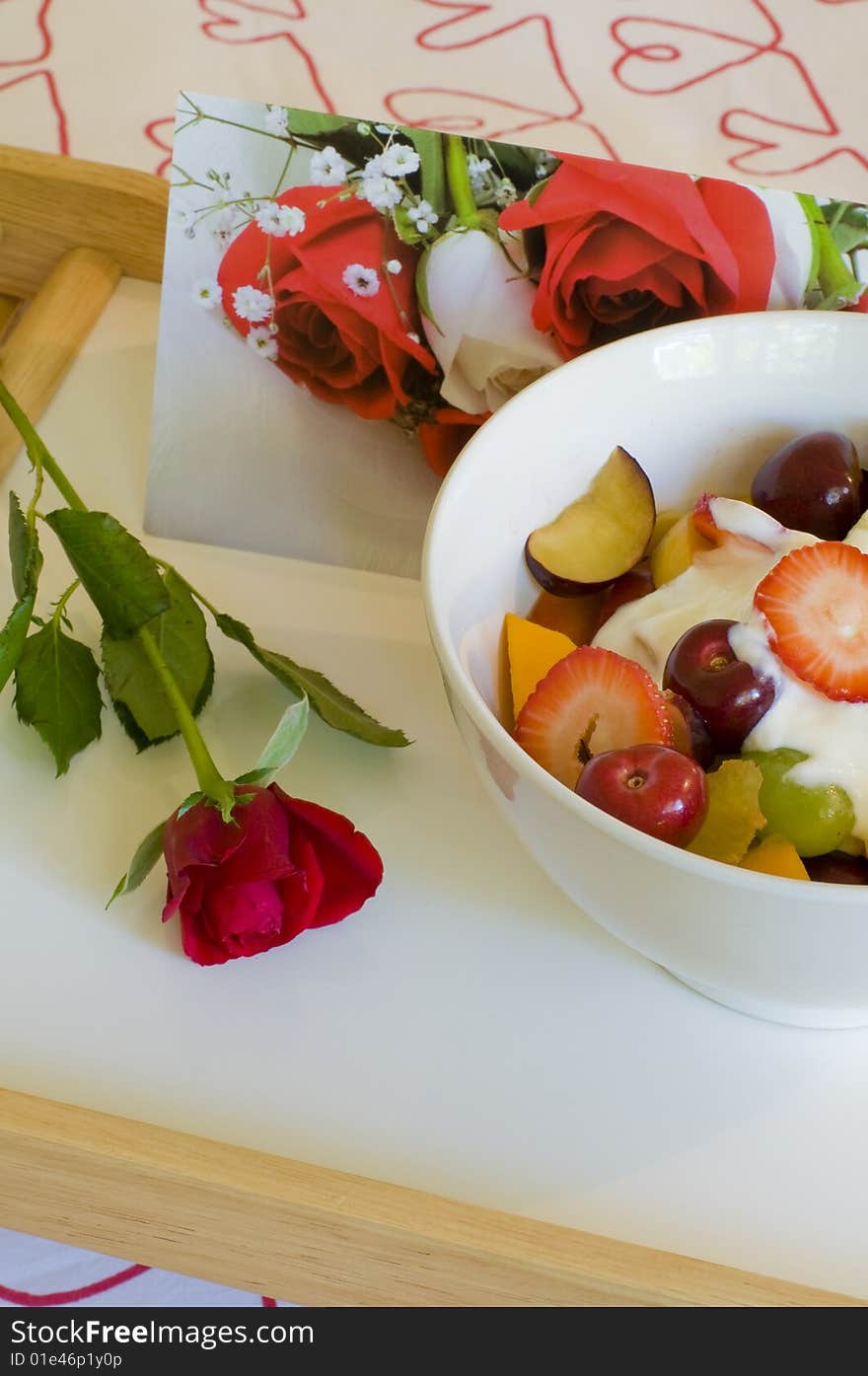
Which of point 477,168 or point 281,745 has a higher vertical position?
point 477,168

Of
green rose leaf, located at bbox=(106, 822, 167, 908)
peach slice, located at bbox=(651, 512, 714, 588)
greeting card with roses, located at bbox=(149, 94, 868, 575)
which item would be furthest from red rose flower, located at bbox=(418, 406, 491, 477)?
green rose leaf, located at bbox=(106, 822, 167, 908)

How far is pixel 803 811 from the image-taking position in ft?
1.42

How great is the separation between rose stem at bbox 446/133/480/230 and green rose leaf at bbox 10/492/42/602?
0.68 ft

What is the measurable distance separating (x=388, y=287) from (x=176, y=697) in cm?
20

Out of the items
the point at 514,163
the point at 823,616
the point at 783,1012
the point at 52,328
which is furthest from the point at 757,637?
the point at 52,328

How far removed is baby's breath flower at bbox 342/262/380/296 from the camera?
574 millimetres

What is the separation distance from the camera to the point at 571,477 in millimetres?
532

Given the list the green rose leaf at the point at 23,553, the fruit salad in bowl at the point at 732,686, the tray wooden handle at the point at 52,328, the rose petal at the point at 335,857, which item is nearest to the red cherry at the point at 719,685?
the fruit salad in bowl at the point at 732,686

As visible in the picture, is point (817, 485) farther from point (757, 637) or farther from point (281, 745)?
point (281, 745)

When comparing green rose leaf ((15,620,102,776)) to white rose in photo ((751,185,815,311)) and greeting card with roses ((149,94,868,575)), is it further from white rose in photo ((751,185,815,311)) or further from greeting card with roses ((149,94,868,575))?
white rose in photo ((751,185,815,311))

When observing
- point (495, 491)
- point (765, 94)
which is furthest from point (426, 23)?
point (495, 491)

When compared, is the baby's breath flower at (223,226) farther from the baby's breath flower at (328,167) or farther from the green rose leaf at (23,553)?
the green rose leaf at (23,553)

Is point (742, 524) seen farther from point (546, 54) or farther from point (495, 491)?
point (546, 54)

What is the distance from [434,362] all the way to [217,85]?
1.69 ft
